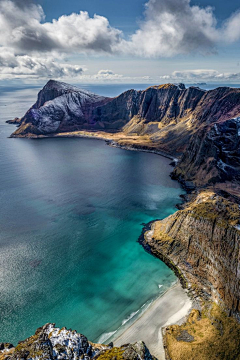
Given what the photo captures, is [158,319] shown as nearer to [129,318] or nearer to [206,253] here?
[129,318]

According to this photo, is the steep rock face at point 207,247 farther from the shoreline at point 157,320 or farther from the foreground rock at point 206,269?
the shoreline at point 157,320

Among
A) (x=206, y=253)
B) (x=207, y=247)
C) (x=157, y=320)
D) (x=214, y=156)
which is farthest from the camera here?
(x=214, y=156)

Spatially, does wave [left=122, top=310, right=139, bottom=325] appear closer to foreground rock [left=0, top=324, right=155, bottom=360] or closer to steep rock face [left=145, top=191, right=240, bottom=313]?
foreground rock [left=0, top=324, right=155, bottom=360]

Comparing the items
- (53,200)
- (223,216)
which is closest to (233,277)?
(223,216)

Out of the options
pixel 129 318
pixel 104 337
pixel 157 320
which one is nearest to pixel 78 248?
pixel 129 318

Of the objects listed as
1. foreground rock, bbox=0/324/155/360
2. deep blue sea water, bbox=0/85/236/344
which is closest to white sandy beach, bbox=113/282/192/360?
deep blue sea water, bbox=0/85/236/344

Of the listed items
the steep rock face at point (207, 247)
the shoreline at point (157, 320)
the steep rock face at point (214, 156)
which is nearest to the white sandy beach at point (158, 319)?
the shoreline at point (157, 320)
